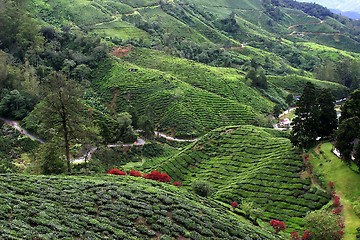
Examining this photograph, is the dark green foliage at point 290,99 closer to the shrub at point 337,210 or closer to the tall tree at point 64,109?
the shrub at point 337,210

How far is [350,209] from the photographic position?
4625 centimetres

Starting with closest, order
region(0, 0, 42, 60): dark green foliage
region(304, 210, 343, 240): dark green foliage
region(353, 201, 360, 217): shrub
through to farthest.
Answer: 1. region(304, 210, 343, 240): dark green foliage
2. region(353, 201, 360, 217): shrub
3. region(0, 0, 42, 60): dark green foliage

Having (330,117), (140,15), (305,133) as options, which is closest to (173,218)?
(305,133)

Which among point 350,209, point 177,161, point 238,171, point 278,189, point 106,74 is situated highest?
point 350,209

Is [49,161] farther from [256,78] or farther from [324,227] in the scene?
[256,78]

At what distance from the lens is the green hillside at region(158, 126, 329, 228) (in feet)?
166

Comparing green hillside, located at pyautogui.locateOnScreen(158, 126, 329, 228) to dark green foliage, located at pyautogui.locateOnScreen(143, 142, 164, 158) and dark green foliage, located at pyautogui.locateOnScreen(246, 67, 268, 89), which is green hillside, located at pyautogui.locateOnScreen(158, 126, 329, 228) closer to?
dark green foliage, located at pyautogui.locateOnScreen(143, 142, 164, 158)

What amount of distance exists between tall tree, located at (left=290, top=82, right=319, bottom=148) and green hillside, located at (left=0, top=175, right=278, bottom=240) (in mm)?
24233

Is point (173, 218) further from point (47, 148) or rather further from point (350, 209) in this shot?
point (350, 209)

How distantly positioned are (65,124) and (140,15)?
6207 inches

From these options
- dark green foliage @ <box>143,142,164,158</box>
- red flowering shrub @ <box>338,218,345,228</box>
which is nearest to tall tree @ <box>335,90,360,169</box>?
Answer: red flowering shrub @ <box>338,218,345,228</box>

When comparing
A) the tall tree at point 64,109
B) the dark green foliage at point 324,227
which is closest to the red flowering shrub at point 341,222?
the dark green foliage at point 324,227

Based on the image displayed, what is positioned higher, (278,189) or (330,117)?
(330,117)

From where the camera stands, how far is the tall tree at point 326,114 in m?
60.8
